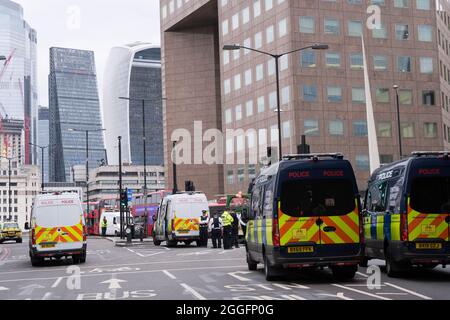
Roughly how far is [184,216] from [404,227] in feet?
69.2

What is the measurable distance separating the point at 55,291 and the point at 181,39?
281ft

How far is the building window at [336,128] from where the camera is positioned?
7228 cm

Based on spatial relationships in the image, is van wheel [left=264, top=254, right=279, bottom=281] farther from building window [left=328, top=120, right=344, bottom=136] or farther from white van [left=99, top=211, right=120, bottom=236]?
building window [left=328, top=120, right=344, bottom=136]

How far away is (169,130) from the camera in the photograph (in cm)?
9975

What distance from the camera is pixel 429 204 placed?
1628 centimetres

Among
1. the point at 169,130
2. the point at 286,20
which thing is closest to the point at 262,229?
the point at 286,20

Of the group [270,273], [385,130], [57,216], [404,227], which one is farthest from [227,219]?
[385,130]

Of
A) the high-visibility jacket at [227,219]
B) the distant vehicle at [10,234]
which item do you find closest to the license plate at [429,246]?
the high-visibility jacket at [227,219]

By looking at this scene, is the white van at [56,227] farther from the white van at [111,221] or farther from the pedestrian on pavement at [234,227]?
the white van at [111,221]

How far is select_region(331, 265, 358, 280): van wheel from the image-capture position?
16391 mm

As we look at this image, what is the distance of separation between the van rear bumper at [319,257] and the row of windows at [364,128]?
55.6m

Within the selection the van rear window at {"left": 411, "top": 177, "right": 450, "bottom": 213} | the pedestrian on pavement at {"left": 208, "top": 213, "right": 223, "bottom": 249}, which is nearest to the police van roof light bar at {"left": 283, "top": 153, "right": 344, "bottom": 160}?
the van rear window at {"left": 411, "top": 177, "right": 450, "bottom": 213}

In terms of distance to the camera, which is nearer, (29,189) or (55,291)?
(55,291)
